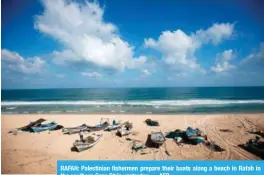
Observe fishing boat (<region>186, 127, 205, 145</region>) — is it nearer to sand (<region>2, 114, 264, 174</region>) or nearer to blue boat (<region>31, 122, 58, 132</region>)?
sand (<region>2, 114, 264, 174</region>)

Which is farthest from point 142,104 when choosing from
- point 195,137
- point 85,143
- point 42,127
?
point 85,143

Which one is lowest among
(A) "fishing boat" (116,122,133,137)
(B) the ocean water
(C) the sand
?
(C) the sand

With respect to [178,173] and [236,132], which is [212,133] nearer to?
[236,132]

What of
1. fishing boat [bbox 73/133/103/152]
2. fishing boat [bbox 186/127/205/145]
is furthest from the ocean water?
fishing boat [bbox 73/133/103/152]

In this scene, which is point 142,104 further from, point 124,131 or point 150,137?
point 150,137

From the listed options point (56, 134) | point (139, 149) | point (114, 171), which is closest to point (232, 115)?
point (139, 149)

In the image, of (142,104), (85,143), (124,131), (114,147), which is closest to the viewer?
(85,143)

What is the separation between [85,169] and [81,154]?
28.2 inches

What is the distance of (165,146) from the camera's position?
19.2 feet

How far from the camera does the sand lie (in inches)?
211

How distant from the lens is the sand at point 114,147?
5.35 meters

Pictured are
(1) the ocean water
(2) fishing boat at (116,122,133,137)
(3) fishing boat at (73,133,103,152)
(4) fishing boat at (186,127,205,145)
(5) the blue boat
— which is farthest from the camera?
(1) the ocean water

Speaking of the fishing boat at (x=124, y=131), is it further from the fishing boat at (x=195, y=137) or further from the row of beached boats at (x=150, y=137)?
the fishing boat at (x=195, y=137)

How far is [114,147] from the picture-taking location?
5.95 meters
